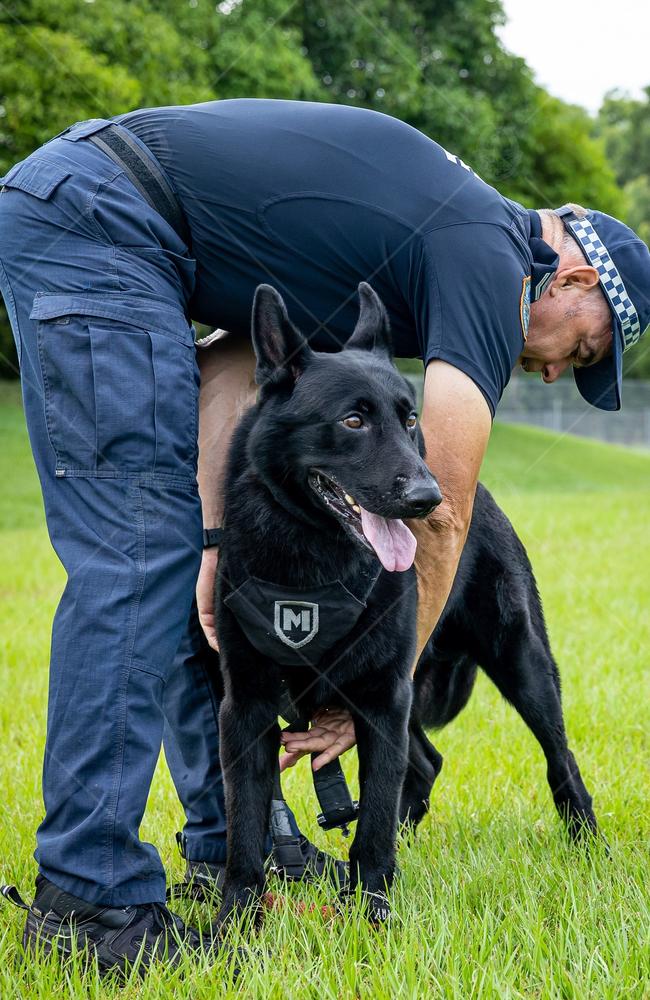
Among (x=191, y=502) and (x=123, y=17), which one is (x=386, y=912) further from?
(x=123, y=17)

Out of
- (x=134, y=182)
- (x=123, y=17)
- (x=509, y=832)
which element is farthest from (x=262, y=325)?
(x=123, y=17)

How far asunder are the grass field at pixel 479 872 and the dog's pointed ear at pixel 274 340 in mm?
1321

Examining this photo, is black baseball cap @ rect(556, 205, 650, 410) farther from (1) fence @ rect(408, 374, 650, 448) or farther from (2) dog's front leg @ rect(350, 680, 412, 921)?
(1) fence @ rect(408, 374, 650, 448)

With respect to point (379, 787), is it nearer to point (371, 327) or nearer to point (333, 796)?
point (333, 796)

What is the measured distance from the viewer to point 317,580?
98.6 inches

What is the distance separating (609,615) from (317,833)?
13.4 ft

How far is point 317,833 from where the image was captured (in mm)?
3189

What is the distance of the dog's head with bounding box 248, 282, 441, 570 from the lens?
89.7 inches

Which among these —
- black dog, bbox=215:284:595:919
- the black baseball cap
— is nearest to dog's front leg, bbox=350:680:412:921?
black dog, bbox=215:284:595:919

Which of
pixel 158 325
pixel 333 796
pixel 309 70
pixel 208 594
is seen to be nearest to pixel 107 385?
pixel 158 325

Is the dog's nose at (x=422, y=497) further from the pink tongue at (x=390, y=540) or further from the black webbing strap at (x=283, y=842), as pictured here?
the black webbing strap at (x=283, y=842)

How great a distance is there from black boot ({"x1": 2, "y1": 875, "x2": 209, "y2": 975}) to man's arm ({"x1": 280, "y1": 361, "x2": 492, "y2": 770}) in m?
0.64

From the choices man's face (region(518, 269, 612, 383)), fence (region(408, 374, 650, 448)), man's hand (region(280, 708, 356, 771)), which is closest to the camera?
man's hand (region(280, 708, 356, 771))

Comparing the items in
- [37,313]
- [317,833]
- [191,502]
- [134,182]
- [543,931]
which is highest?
[134,182]
